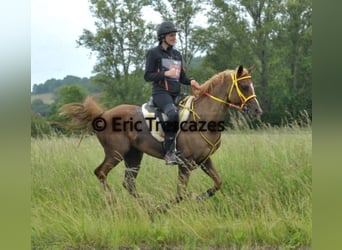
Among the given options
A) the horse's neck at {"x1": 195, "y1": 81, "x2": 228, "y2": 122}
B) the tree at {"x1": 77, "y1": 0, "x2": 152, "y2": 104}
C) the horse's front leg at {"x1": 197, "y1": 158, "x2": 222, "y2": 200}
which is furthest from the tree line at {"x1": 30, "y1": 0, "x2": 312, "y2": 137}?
the horse's front leg at {"x1": 197, "y1": 158, "x2": 222, "y2": 200}

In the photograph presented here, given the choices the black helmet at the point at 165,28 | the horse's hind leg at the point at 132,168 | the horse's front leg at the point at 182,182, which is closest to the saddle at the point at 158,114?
the horse's hind leg at the point at 132,168

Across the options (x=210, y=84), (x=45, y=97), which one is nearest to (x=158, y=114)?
(x=210, y=84)

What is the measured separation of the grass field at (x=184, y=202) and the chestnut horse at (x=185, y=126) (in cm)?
12

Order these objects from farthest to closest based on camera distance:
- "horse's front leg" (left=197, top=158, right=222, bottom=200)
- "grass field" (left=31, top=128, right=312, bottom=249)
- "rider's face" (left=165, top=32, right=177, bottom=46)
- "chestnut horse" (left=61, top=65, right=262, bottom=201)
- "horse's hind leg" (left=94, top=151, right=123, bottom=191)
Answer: "horse's hind leg" (left=94, top=151, right=123, bottom=191) < "horse's front leg" (left=197, top=158, right=222, bottom=200) < "chestnut horse" (left=61, top=65, right=262, bottom=201) < "rider's face" (left=165, top=32, right=177, bottom=46) < "grass field" (left=31, top=128, right=312, bottom=249)

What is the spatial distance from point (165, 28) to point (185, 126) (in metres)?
1.17

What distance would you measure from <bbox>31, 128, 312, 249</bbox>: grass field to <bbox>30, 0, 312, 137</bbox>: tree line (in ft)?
2.13

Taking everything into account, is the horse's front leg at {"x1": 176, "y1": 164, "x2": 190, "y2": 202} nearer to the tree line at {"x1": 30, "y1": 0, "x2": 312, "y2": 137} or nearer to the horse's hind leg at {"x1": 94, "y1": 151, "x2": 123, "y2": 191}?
the horse's hind leg at {"x1": 94, "y1": 151, "x2": 123, "y2": 191}

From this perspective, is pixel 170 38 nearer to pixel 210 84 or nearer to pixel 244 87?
pixel 210 84

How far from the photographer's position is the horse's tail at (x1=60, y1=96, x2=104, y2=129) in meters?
5.32

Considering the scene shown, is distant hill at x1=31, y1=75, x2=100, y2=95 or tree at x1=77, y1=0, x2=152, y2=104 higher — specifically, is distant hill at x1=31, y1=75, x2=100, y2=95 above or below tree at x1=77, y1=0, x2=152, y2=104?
below

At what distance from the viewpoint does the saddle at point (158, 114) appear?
5371 millimetres

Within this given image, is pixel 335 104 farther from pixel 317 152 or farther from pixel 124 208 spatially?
pixel 124 208

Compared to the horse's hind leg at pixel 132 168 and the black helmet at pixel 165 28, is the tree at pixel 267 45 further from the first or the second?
the horse's hind leg at pixel 132 168

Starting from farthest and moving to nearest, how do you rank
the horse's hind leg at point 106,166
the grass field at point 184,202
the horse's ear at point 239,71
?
1. the horse's hind leg at point 106,166
2. the horse's ear at point 239,71
3. the grass field at point 184,202
